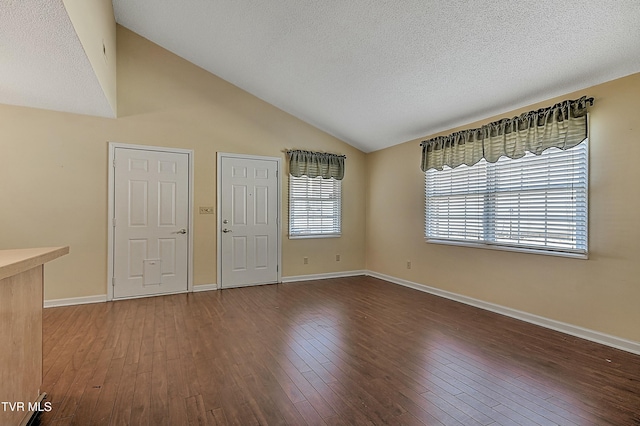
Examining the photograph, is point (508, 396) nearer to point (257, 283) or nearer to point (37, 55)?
point (257, 283)

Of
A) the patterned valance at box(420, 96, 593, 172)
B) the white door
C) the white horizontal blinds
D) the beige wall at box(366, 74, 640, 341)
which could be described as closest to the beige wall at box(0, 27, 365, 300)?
the white door

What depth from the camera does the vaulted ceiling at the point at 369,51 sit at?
243cm

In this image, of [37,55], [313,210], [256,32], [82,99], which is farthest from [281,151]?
[37,55]

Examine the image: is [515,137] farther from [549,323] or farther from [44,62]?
[44,62]

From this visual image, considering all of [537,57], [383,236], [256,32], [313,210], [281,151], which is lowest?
[383,236]

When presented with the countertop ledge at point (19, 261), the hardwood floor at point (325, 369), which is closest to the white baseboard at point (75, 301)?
the hardwood floor at point (325, 369)

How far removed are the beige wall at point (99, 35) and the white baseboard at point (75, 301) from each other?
2446 mm

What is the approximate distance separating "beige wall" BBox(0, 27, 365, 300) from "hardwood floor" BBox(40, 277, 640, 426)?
907 mm

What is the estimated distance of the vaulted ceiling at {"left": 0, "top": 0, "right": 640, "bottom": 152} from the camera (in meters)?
2.43

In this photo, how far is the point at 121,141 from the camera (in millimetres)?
4348

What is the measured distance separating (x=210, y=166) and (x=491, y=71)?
387cm

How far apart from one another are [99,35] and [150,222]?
2.35 m

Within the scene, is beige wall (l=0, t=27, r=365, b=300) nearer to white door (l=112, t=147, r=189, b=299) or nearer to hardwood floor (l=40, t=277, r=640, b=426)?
white door (l=112, t=147, r=189, b=299)

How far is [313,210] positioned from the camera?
18.6 ft
